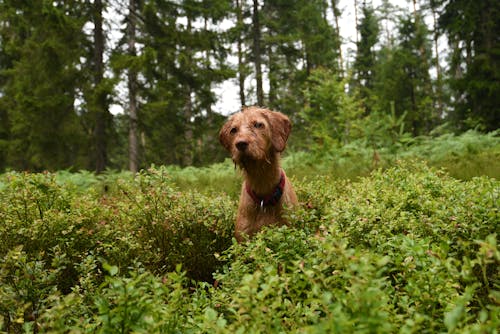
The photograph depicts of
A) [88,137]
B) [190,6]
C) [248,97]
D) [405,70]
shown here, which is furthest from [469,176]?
[405,70]

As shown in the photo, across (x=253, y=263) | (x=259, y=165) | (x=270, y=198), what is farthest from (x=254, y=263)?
(x=259, y=165)

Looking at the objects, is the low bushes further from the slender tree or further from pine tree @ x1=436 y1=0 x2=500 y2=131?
pine tree @ x1=436 y1=0 x2=500 y2=131

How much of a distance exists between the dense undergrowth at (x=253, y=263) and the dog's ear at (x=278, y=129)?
0.80 metres

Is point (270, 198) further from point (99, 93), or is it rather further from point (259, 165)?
point (99, 93)

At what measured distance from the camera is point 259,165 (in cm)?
364

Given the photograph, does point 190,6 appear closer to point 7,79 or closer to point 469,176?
point 469,176

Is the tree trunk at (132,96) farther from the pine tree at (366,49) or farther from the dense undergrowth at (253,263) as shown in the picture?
the pine tree at (366,49)

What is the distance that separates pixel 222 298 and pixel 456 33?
16.3 m

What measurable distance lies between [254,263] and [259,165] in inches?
58.7

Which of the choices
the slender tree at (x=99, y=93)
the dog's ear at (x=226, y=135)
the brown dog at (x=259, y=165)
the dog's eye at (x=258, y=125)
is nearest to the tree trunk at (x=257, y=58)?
the slender tree at (x=99, y=93)

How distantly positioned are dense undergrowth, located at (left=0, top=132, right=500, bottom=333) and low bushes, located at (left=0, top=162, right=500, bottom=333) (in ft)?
0.04

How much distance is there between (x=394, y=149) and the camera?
25.9 ft

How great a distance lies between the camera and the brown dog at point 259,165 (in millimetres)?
3445

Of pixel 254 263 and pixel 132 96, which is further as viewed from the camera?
pixel 132 96
